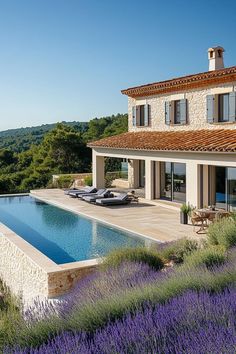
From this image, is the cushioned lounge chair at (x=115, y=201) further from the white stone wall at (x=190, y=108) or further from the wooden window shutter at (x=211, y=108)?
the wooden window shutter at (x=211, y=108)

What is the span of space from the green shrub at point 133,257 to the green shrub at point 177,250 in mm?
349

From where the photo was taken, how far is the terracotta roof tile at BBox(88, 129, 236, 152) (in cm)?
1716

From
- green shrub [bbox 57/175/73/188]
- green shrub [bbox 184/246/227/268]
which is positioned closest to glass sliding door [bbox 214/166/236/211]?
green shrub [bbox 184/246/227/268]

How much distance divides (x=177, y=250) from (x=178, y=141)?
10.2 metres

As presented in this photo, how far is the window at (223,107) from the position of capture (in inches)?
801

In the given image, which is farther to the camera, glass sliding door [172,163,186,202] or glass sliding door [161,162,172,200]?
glass sliding door [161,162,172,200]

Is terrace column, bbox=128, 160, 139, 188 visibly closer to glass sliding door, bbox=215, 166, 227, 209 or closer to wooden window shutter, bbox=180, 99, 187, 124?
wooden window shutter, bbox=180, 99, 187, 124

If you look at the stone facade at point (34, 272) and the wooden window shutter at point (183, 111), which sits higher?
the wooden window shutter at point (183, 111)

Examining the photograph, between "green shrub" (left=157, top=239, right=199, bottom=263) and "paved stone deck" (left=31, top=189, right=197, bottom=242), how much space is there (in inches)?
97.1

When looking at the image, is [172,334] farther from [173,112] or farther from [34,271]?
[173,112]

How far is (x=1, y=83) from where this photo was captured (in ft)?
110

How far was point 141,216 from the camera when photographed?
18219 mm

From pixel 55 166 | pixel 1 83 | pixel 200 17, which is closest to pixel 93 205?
pixel 200 17

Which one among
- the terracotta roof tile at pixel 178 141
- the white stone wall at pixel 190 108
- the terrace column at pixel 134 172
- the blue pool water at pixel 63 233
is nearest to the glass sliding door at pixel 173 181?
the terracotta roof tile at pixel 178 141
